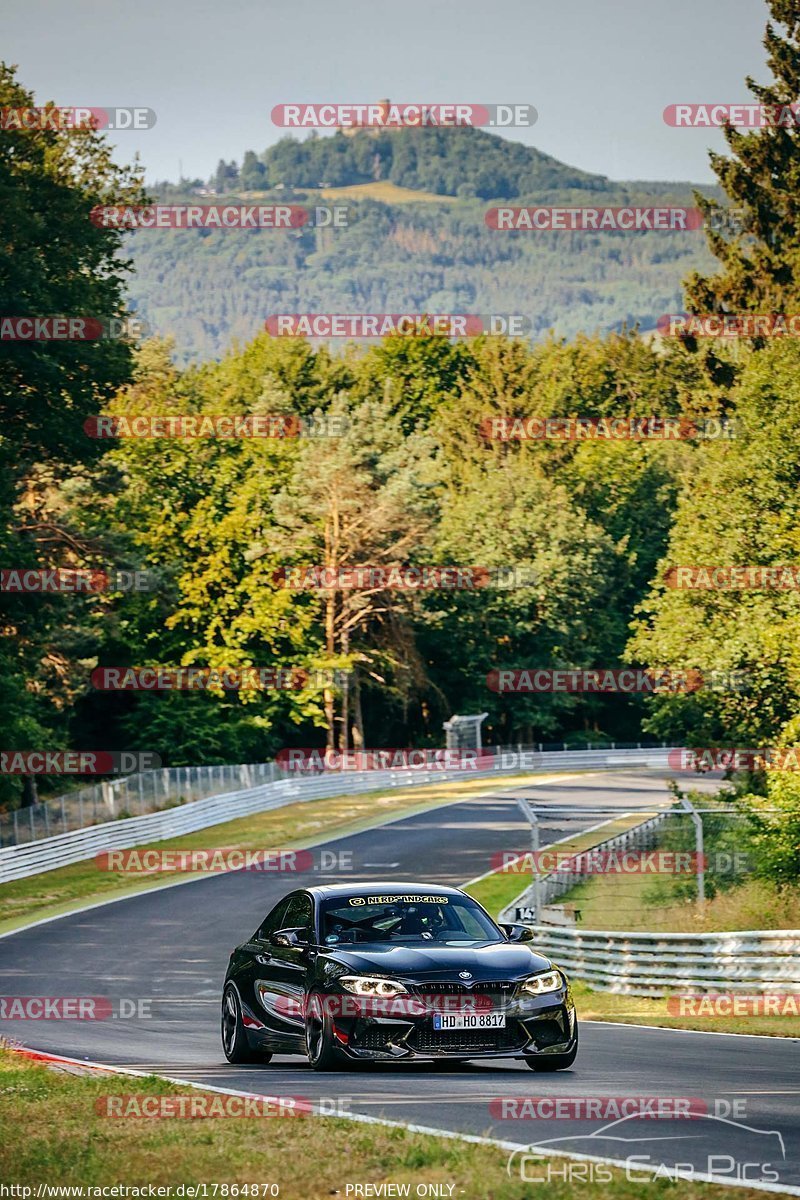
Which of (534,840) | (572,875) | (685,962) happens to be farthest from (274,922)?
(572,875)

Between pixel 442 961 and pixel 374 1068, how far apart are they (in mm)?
1193

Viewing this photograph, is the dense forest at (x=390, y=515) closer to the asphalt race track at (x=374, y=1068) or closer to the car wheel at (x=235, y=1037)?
the asphalt race track at (x=374, y=1068)

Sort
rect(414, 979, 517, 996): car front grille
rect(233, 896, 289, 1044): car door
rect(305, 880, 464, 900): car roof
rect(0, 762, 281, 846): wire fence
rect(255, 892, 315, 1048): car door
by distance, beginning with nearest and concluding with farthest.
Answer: rect(414, 979, 517, 996): car front grille → rect(255, 892, 315, 1048): car door → rect(233, 896, 289, 1044): car door → rect(305, 880, 464, 900): car roof → rect(0, 762, 281, 846): wire fence

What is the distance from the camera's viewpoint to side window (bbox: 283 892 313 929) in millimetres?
13358

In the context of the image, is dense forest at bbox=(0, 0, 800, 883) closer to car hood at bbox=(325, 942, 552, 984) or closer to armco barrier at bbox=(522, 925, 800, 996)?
armco barrier at bbox=(522, 925, 800, 996)

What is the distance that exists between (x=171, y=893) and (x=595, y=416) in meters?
72.0

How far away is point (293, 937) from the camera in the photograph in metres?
13.3

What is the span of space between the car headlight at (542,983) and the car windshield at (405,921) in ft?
2.56

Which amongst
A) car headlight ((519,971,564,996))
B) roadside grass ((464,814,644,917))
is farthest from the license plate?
roadside grass ((464,814,644,917))

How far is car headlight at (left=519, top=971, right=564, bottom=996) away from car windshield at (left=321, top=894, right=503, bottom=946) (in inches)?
30.7

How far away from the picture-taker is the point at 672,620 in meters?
41.6

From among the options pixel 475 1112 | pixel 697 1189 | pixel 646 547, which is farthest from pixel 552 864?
pixel 646 547

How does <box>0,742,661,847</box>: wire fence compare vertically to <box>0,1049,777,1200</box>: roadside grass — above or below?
below

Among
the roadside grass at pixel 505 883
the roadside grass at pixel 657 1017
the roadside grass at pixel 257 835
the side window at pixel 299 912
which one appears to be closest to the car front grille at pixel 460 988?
the side window at pixel 299 912
